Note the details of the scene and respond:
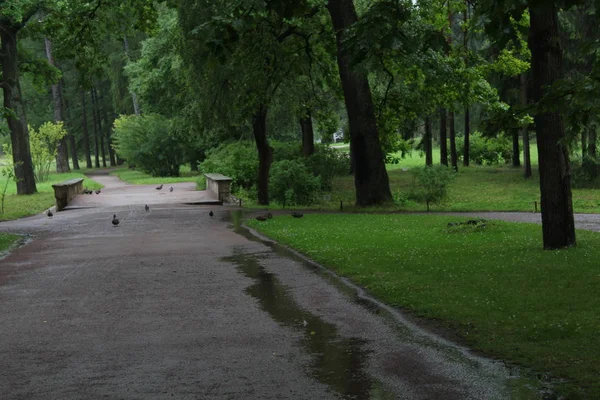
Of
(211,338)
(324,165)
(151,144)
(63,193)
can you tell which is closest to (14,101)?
(63,193)

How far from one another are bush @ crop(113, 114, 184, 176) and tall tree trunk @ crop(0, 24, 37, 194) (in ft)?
42.0

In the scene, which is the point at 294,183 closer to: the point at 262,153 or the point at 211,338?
the point at 262,153

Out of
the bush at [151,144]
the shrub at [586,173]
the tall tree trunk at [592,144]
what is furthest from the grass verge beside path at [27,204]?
the tall tree trunk at [592,144]

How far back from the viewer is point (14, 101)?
4059 cm

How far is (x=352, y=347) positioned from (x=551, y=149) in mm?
7038

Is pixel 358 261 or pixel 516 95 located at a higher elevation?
pixel 516 95

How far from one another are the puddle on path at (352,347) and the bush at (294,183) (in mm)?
18008

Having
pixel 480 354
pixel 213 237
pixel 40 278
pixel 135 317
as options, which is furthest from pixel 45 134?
pixel 480 354

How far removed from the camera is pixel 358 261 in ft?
44.3

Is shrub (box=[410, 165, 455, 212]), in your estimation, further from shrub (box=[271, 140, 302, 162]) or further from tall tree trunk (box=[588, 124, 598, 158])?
shrub (box=[271, 140, 302, 162])

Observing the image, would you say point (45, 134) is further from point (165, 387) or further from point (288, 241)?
point (165, 387)

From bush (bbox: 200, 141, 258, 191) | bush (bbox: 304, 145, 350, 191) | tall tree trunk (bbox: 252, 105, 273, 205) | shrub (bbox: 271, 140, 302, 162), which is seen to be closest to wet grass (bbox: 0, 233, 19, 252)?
tall tree trunk (bbox: 252, 105, 273, 205)

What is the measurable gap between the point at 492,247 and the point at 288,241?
478 cm

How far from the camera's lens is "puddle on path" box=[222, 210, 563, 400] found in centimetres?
614
